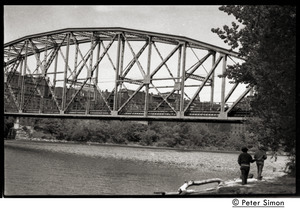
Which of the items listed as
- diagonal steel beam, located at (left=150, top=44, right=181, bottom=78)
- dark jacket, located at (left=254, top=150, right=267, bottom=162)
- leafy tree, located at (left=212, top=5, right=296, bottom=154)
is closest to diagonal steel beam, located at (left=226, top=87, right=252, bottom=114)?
diagonal steel beam, located at (left=150, top=44, right=181, bottom=78)

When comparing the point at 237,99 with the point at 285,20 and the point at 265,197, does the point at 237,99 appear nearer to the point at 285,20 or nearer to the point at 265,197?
the point at 285,20

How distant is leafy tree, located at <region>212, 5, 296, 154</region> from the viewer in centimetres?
1416

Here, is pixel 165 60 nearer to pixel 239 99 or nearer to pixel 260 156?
pixel 239 99

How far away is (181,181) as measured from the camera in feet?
77.0

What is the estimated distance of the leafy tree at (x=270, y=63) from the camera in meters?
14.2

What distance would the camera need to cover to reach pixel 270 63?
1504 cm

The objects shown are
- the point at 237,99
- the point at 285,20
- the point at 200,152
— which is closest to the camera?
the point at 285,20

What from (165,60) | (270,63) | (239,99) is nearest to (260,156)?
(270,63)

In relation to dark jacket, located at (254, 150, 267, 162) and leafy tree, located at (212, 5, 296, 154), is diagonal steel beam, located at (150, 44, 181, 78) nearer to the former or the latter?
leafy tree, located at (212, 5, 296, 154)

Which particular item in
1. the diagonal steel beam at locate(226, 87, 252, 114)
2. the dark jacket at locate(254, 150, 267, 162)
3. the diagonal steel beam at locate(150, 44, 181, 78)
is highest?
the diagonal steel beam at locate(150, 44, 181, 78)

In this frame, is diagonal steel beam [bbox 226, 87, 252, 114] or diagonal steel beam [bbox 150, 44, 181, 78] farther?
diagonal steel beam [bbox 150, 44, 181, 78]

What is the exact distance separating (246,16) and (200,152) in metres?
45.5

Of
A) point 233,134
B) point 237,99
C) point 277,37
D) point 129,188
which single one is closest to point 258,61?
point 277,37

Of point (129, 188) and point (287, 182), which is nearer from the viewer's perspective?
point (287, 182)
